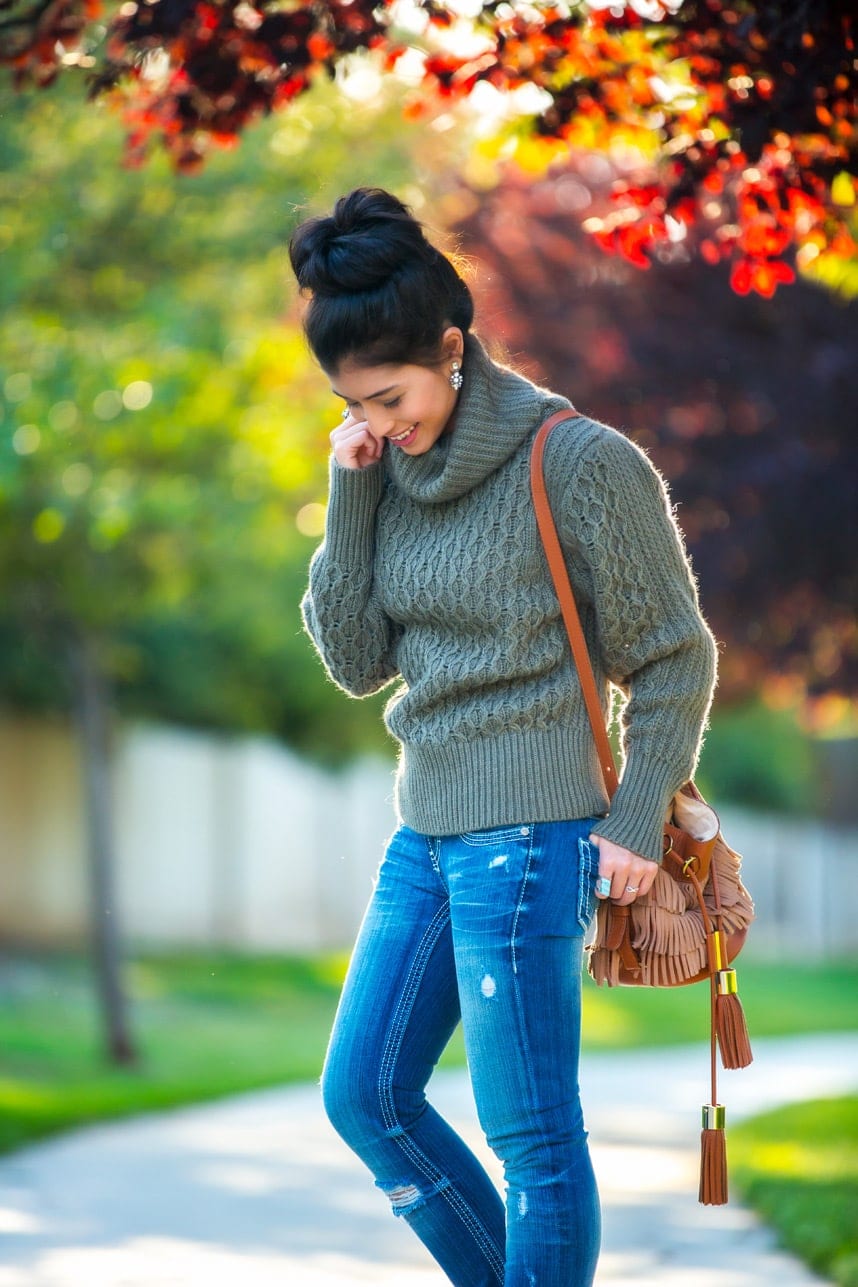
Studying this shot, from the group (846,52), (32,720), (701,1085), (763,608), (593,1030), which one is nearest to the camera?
(846,52)

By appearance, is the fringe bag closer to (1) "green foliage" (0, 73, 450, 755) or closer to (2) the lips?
(2) the lips

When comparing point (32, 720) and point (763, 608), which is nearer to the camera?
point (763, 608)

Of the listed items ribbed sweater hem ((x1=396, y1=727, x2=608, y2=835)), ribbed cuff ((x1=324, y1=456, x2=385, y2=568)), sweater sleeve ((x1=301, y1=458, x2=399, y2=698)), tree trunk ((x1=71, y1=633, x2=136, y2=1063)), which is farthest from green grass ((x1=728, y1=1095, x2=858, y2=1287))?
tree trunk ((x1=71, y1=633, x2=136, y2=1063))

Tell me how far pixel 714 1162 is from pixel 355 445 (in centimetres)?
128

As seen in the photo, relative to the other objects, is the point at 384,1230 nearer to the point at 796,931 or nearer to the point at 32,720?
the point at 32,720

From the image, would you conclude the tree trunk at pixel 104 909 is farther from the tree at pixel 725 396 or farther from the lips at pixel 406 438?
the lips at pixel 406 438

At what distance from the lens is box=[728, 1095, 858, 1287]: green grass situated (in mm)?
4516

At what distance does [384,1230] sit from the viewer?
5066 mm

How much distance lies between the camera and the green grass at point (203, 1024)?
830 cm

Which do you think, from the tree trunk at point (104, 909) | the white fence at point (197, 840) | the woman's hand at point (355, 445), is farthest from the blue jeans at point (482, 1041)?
the white fence at point (197, 840)

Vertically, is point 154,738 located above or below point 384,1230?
below

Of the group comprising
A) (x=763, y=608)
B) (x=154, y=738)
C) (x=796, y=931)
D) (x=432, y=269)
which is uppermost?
(x=432, y=269)

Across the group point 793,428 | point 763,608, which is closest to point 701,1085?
point 763,608

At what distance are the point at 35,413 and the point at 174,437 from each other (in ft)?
2.76
